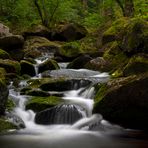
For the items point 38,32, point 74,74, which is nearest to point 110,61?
point 74,74

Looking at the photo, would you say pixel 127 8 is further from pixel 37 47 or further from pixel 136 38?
pixel 136 38

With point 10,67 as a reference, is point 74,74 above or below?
below

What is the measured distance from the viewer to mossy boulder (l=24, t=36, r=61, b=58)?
881 inches

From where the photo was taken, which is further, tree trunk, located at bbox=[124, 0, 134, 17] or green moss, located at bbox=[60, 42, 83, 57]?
tree trunk, located at bbox=[124, 0, 134, 17]

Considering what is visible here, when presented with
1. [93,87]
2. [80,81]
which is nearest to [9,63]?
[80,81]

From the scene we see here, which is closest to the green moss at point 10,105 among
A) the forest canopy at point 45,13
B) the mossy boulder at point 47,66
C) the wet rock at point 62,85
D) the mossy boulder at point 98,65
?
the wet rock at point 62,85

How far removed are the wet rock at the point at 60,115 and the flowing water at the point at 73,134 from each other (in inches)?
5.8

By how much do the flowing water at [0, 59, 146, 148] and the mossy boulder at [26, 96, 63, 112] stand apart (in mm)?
175

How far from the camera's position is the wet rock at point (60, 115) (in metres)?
10.9

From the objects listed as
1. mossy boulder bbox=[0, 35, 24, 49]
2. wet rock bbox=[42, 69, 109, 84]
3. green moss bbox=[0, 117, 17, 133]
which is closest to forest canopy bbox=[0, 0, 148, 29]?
mossy boulder bbox=[0, 35, 24, 49]

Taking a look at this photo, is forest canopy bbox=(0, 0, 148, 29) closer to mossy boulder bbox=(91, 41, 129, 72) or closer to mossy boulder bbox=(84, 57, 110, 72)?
mossy boulder bbox=(91, 41, 129, 72)

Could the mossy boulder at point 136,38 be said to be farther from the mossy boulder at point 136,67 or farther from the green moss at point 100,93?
the green moss at point 100,93

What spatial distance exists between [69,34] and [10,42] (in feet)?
21.9

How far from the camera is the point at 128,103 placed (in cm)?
1041
